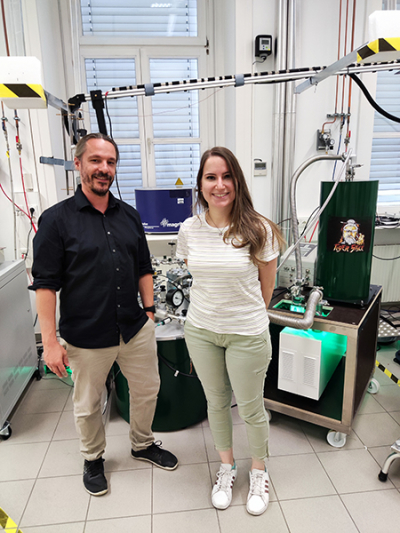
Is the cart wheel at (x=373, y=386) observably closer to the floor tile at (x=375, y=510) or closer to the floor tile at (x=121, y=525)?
the floor tile at (x=375, y=510)

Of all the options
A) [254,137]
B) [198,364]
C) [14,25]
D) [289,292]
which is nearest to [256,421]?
[198,364]

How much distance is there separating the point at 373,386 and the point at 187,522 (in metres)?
1.41

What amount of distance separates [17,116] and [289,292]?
2163 mm

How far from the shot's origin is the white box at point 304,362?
5.73 ft

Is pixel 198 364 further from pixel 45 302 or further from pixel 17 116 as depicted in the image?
pixel 17 116

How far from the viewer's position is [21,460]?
1788 millimetres

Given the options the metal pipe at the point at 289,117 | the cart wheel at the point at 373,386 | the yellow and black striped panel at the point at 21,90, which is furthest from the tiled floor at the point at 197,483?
the yellow and black striped panel at the point at 21,90

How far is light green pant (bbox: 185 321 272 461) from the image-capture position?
1.32 meters

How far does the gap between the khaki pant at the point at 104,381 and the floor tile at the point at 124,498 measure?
13cm

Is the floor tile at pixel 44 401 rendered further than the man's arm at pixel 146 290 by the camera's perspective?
Yes

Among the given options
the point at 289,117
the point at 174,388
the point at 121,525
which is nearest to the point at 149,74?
the point at 289,117

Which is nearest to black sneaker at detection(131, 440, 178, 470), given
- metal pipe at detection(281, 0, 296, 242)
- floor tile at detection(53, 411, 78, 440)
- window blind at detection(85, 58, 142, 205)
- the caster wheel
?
floor tile at detection(53, 411, 78, 440)

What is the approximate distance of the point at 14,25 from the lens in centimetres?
239

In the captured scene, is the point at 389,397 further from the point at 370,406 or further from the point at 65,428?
the point at 65,428
